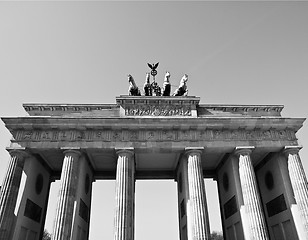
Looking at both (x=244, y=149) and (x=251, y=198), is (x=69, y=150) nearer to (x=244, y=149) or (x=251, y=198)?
(x=244, y=149)

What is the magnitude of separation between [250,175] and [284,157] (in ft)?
14.7

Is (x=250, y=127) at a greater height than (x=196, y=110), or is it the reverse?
(x=196, y=110)

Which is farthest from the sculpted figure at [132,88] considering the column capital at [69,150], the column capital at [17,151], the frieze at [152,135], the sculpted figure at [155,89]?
the column capital at [17,151]

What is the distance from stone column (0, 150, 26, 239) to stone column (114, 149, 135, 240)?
27.4 ft

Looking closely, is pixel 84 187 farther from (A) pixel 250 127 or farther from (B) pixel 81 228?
(A) pixel 250 127

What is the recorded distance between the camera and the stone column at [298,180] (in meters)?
20.1

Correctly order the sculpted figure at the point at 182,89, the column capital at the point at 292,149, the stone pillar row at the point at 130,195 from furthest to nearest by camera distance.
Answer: the sculpted figure at the point at 182,89, the column capital at the point at 292,149, the stone pillar row at the point at 130,195

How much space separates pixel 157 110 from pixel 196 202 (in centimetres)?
915

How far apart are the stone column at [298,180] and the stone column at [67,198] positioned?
19.1 metres

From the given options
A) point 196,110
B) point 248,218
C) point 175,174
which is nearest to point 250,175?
point 248,218

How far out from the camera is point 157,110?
77.5 feet

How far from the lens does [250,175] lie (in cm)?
2134

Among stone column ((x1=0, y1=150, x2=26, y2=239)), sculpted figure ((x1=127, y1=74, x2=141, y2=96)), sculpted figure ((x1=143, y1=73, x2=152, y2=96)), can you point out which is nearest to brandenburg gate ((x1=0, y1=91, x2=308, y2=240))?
stone column ((x1=0, y1=150, x2=26, y2=239))

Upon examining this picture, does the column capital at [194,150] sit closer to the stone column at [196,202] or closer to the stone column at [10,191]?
the stone column at [196,202]
